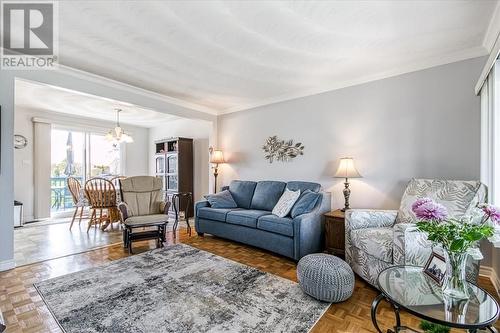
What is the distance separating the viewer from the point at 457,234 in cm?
119

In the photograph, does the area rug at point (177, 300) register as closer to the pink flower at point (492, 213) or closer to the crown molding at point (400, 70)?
the pink flower at point (492, 213)

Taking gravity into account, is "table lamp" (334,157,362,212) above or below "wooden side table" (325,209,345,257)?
above

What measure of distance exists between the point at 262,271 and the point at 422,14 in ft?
9.24

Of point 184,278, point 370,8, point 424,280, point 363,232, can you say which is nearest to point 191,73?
point 370,8

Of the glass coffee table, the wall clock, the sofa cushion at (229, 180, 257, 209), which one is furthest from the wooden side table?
the wall clock

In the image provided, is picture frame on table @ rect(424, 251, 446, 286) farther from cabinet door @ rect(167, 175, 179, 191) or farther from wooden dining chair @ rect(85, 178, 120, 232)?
cabinet door @ rect(167, 175, 179, 191)

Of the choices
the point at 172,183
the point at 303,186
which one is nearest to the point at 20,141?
the point at 172,183

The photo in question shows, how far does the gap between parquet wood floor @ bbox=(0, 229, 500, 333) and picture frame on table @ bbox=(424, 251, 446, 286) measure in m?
0.54

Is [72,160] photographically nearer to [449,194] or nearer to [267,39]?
[267,39]

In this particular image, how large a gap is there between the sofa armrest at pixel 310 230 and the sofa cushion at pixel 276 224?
8 centimetres

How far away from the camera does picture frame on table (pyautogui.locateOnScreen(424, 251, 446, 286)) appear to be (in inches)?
53.6

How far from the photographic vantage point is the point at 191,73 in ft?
10.6

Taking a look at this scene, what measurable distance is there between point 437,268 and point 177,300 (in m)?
1.90

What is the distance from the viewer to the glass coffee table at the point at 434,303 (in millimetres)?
1099
